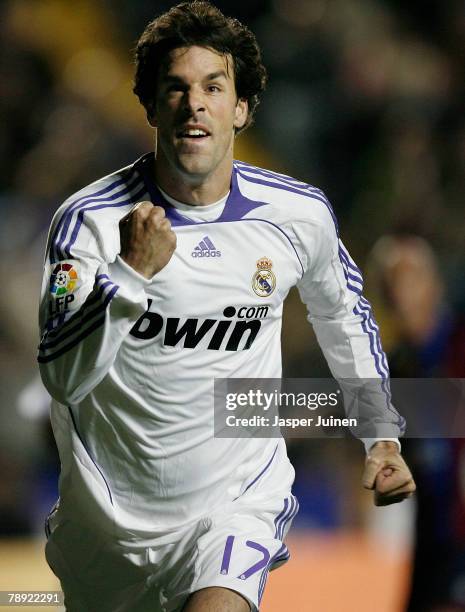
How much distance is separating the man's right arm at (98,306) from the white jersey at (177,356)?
12cm

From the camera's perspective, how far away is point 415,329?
544 cm

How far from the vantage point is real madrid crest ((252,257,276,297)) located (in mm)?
3203

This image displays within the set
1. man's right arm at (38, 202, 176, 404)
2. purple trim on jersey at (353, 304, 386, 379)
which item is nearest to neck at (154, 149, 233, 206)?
man's right arm at (38, 202, 176, 404)

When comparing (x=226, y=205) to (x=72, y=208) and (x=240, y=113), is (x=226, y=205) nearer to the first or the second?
(x=240, y=113)

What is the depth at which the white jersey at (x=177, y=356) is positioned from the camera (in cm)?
308

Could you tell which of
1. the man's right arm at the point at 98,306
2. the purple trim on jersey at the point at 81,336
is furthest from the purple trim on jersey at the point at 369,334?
the purple trim on jersey at the point at 81,336

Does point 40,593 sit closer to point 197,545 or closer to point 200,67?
point 197,545

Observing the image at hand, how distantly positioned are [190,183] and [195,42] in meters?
0.40

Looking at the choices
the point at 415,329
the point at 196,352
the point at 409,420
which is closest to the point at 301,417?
the point at 409,420

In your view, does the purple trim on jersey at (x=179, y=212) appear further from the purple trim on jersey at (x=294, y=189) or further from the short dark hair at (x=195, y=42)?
the short dark hair at (x=195, y=42)

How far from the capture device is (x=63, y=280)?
9.37 feet

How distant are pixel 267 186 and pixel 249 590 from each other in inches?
46.5

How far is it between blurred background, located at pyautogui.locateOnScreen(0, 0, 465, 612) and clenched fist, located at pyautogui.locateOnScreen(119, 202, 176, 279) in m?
2.76

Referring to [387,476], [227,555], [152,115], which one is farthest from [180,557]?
[152,115]
